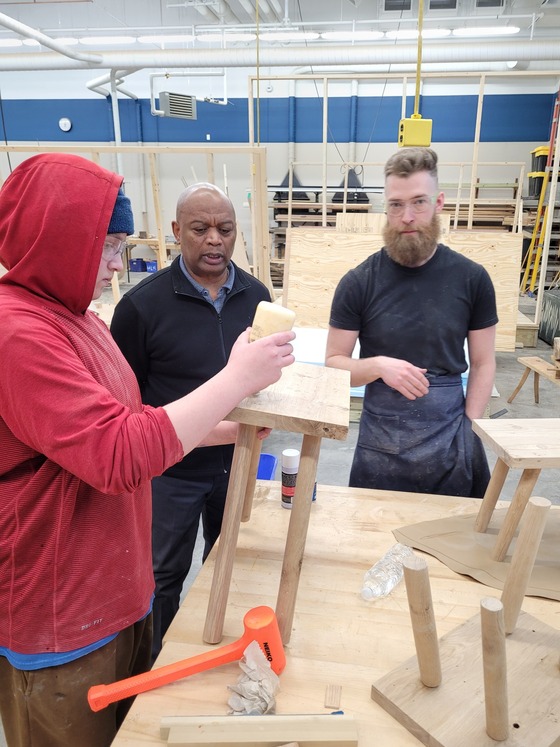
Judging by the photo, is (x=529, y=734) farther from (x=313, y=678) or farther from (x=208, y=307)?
(x=208, y=307)

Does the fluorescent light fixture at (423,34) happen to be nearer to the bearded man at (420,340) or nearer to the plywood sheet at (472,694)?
the bearded man at (420,340)

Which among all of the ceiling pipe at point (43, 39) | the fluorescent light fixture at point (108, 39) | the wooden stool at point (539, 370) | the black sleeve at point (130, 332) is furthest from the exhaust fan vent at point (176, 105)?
the black sleeve at point (130, 332)

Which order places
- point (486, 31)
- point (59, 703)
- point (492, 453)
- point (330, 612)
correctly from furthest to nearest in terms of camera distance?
point (486, 31), point (492, 453), point (330, 612), point (59, 703)

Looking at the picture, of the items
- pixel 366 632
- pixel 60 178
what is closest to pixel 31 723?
pixel 366 632

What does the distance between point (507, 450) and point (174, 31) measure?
39.6ft

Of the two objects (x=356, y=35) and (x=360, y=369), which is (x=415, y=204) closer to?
(x=360, y=369)

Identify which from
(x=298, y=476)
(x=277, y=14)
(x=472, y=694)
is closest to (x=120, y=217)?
(x=298, y=476)

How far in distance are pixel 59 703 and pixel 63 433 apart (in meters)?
0.63

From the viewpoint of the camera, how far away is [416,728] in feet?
3.38

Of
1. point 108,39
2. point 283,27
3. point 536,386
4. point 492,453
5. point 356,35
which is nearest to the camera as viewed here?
point 492,453

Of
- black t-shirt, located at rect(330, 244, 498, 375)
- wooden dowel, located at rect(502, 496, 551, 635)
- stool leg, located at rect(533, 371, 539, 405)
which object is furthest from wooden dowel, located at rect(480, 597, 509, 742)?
stool leg, located at rect(533, 371, 539, 405)

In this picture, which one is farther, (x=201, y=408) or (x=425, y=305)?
(x=425, y=305)

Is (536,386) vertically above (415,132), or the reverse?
(415,132)

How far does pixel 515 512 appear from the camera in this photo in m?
1.47
